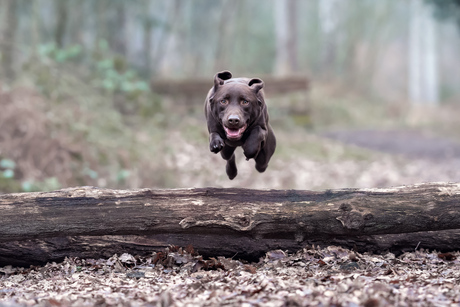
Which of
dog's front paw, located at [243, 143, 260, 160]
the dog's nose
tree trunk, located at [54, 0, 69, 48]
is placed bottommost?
dog's front paw, located at [243, 143, 260, 160]

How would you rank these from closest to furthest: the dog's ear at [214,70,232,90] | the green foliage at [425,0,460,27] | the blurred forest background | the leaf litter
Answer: the leaf litter < the dog's ear at [214,70,232,90] < the blurred forest background < the green foliage at [425,0,460,27]

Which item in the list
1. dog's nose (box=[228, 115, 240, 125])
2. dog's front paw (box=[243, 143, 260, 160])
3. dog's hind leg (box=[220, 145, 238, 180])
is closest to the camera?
dog's nose (box=[228, 115, 240, 125])

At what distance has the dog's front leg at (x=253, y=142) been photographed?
4121mm

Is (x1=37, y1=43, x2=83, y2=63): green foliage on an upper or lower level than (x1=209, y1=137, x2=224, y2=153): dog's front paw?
upper

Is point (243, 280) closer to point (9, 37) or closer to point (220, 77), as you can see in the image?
point (220, 77)

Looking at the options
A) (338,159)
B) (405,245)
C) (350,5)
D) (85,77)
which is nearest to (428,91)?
(350,5)

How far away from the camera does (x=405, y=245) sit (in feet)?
14.6

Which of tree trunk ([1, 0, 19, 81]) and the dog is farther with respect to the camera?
tree trunk ([1, 0, 19, 81])

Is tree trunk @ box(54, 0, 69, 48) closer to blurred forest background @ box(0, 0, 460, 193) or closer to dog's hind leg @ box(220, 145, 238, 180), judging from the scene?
blurred forest background @ box(0, 0, 460, 193)

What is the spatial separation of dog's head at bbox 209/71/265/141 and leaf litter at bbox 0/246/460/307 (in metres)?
1.15

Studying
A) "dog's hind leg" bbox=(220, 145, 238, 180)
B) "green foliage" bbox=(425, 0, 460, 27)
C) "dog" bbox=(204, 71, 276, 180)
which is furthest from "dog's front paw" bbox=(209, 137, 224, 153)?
"green foliage" bbox=(425, 0, 460, 27)

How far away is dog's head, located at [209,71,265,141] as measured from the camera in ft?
12.9

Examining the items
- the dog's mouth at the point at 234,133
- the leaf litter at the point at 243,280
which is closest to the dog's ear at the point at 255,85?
the dog's mouth at the point at 234,133

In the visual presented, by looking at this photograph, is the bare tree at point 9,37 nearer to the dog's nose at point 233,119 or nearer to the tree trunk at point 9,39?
A: the tree trunk at point 9,39
